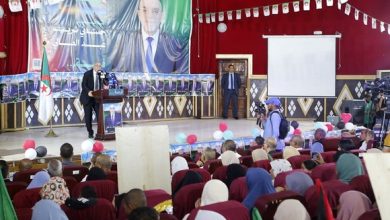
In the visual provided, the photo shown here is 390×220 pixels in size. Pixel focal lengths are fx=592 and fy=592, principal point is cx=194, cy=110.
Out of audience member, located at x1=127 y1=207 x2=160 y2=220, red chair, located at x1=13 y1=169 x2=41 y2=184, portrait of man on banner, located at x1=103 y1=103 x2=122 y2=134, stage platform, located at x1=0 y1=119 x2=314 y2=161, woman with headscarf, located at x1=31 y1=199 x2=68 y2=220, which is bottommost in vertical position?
stage platform, located at x1=0 y1=119 x2=314 y2=161

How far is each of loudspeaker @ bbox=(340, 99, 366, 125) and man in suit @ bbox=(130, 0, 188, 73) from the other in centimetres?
430

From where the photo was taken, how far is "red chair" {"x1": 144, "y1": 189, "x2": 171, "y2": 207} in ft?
14.4

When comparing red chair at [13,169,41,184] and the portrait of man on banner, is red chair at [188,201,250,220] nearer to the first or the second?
red chair at [13,169,41,184]

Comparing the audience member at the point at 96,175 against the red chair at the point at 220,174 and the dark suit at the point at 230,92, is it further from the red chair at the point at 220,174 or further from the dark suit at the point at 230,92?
the dark suit at the point at 230,92

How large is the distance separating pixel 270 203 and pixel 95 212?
1226 mm

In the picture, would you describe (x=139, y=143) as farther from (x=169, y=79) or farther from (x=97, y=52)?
(x=169, y=79)

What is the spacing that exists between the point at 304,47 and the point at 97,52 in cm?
573

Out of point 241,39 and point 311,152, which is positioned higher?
point 241,39

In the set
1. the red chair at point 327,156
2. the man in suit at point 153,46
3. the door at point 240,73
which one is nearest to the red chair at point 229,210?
the red chair at point 327,156

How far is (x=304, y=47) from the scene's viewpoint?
15930 millimetres

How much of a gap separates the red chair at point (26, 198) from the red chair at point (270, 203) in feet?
5.78

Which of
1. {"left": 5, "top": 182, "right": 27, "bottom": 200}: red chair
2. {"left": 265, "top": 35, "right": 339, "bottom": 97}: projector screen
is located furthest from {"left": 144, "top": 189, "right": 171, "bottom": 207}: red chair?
{"left": 265, "top": 35, "right": 339, "bottom": 97}: projector screen

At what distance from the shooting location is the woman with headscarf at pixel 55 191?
14.5 feet

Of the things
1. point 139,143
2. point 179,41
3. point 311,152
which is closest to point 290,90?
point 179,41
